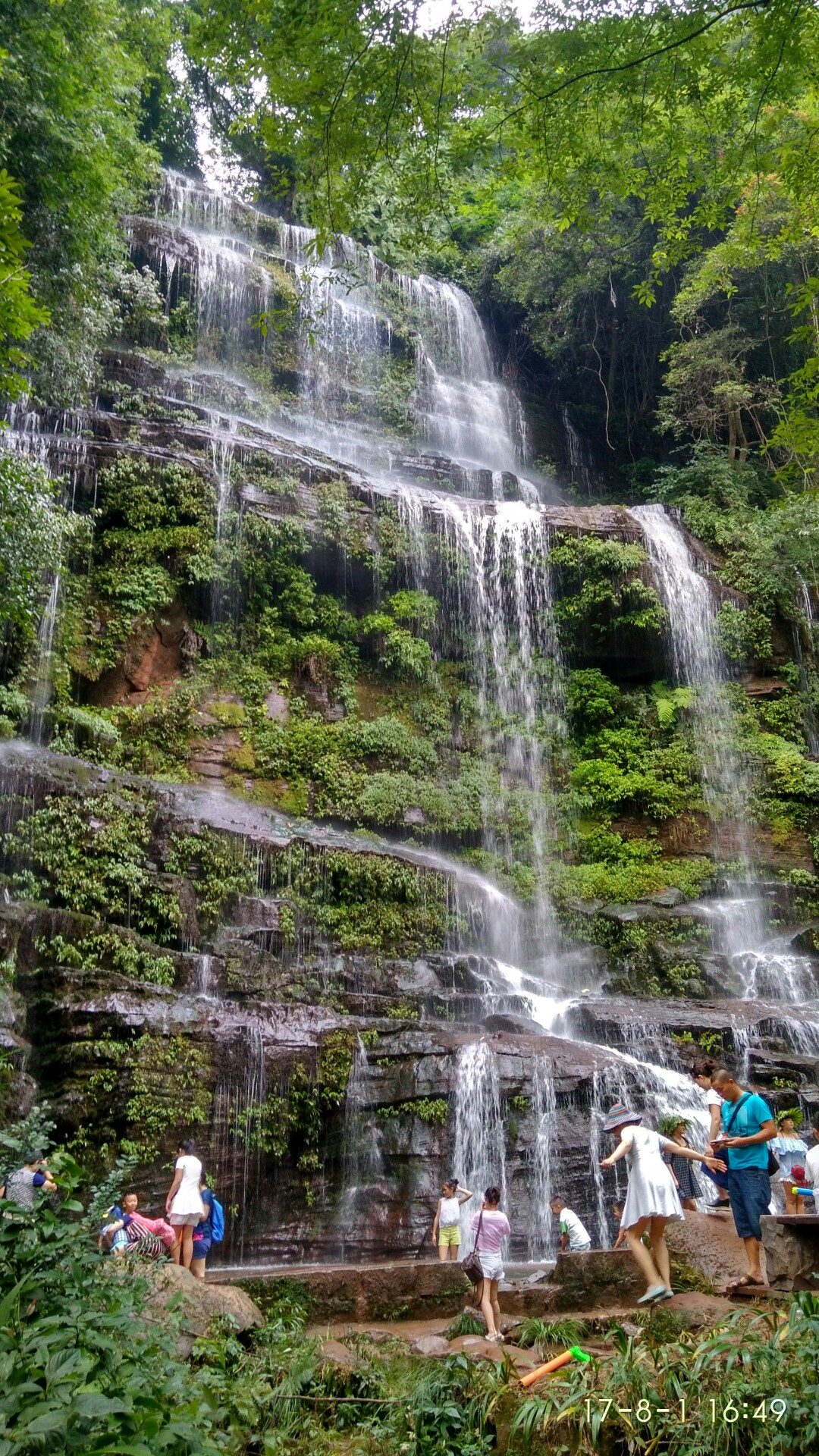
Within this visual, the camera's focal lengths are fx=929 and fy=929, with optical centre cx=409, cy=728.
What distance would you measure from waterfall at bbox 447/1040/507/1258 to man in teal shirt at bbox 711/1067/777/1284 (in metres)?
4.96

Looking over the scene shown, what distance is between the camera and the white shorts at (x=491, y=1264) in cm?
565

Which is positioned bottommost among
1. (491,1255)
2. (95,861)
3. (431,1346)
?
(431,1346)

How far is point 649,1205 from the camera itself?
5000 mm

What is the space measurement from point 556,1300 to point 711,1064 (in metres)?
2.20

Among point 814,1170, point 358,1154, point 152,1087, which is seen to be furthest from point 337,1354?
point 358,1154

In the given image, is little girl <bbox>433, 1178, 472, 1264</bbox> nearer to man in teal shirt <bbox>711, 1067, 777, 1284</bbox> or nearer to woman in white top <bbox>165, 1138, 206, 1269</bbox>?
woman in white top <bbox>165, 1138, 206, 1269</bbox>

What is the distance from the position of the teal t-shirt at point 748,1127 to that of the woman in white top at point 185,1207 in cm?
393

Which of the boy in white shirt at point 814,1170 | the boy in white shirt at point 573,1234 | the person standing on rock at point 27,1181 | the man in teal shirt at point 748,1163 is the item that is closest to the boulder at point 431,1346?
the man in teal shirt at point 748,1163

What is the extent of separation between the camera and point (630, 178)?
5023 mm

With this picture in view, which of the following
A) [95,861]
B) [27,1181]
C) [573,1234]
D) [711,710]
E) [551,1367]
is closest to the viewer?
[551,1367]

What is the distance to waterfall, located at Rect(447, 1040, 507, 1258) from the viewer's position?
31.9 ft

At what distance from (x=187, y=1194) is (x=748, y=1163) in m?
4.08

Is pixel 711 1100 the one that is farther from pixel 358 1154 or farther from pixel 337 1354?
pixel 358 1154
